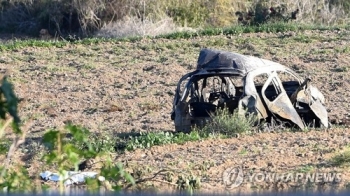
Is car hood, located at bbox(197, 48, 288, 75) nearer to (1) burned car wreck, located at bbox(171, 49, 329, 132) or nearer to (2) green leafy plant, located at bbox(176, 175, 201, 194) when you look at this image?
(1) burned car wreck, located at bbox(171, 49, 329, 132)

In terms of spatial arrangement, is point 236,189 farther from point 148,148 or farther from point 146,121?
point 146,121

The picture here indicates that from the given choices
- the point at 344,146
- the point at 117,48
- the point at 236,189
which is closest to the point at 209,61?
the point at 344,146

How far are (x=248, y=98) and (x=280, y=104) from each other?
638mm

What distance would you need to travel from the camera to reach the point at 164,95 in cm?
1966

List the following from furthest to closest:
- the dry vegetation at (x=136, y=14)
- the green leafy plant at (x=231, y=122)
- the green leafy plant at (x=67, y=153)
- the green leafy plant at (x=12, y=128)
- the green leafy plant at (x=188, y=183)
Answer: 1. the dry vegetation at (x=136, y=14)
2. the green leafy plant at (x=231, y=122)
3. the green leafy plant at (x=188, y=183)
4. the green leafy plant at (x=67, y=153)
5. the green leafy plant at (x=12, y=128)

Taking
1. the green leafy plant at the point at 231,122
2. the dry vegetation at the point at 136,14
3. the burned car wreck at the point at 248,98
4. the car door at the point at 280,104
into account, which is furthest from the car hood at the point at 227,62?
→ the dry vegetation at the point at 136,14

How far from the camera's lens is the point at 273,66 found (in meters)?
15.1

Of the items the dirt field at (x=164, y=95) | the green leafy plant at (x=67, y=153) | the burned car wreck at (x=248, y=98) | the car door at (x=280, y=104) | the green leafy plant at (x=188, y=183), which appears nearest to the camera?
the green leafy plant at (x=67, y=153)

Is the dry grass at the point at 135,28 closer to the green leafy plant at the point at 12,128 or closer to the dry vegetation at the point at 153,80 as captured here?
the dry vegetation at the point at 153,80

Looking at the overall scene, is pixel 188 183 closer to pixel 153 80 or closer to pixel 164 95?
pixel 164 95

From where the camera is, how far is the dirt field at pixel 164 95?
1202cm

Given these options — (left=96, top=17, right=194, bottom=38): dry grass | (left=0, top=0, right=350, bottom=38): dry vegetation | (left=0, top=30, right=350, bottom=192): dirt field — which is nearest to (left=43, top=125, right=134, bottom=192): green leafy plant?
(left=0, top=30, right=350, bottom=192): dirt field

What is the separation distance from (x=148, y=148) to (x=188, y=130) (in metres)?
1.41

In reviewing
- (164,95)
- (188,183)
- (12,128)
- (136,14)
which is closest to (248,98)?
(188,183)
